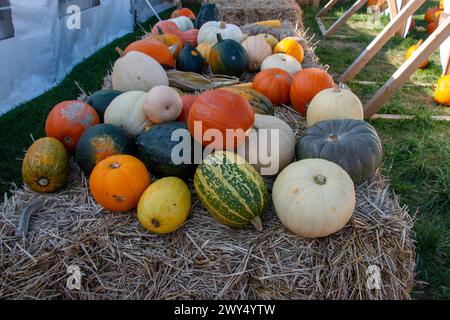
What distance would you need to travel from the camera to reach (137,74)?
9.36 ft

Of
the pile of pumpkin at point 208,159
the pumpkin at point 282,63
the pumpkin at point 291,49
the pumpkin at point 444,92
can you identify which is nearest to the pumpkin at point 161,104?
the pile of pumpkin at point 208,159

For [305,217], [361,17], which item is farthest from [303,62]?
[361,17]

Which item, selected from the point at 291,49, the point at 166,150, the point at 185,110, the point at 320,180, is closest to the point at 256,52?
the point at 291,49

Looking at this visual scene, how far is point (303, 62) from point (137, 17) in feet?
19.3

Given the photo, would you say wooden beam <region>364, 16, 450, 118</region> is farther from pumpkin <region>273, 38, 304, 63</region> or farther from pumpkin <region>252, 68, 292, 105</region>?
pumpkin <region>252, 68, 292, 105</region>

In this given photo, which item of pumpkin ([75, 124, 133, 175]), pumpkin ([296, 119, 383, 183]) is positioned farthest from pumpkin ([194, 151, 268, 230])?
pumpkin ([75, 124, 133, 175])

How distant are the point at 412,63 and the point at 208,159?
10.0ft

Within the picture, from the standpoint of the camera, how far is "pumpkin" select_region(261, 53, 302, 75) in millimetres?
3477

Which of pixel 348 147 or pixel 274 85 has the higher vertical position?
pixel 348 147

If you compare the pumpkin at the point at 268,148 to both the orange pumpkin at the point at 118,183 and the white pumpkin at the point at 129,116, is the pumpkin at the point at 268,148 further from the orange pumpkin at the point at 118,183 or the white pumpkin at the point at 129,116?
the white pumpkin at the point at 129,116

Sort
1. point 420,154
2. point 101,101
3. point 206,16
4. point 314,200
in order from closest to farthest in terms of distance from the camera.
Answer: point 314,200 → point 101,101 → point 420,154 → point 206,16

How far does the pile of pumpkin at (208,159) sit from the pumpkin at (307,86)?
33 cm

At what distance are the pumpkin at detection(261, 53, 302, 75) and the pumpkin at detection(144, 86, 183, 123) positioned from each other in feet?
4.99

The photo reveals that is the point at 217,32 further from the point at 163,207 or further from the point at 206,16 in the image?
the point at 163,207
